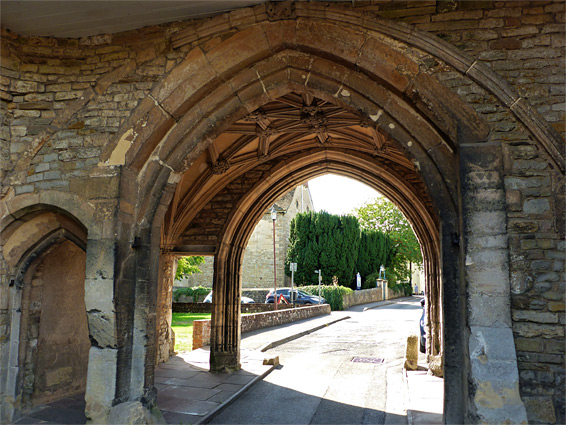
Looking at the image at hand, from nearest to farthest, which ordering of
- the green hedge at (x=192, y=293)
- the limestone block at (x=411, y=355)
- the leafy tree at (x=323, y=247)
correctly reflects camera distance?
the limestone block at (x=411, y=355) → the green hedge at (x=192, y=293) → the leafy tree at (x=323, y=247)

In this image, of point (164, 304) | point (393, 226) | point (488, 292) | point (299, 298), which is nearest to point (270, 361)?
point (164, 304)

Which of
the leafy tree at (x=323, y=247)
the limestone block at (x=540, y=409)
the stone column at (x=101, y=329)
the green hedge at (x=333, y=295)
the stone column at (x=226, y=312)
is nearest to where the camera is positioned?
the limestone block at (x=540, y=409)

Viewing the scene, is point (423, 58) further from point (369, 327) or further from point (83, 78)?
point (369, 327)

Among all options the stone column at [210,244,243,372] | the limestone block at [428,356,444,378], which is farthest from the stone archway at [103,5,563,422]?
the stone column at [210,244,243,372]

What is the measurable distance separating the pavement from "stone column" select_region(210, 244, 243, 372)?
0.87 feet

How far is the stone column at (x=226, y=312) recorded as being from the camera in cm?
790

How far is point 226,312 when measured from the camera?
827 centimetres

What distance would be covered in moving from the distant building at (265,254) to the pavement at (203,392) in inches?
631

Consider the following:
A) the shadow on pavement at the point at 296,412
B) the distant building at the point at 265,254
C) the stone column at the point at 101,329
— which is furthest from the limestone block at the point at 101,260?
the distant building at the point at 265,254

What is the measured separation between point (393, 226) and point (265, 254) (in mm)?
9884

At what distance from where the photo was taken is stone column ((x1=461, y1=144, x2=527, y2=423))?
3451mm

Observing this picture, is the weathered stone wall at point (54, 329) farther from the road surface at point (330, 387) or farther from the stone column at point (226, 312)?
the stone column at point (226, 312)

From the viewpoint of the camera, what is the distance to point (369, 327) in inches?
565

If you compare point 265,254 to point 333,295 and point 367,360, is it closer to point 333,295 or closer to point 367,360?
point 333,295
